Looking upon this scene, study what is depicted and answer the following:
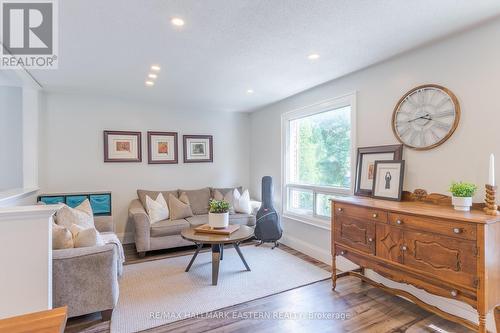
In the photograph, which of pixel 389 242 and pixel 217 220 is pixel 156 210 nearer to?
pixel 217 220

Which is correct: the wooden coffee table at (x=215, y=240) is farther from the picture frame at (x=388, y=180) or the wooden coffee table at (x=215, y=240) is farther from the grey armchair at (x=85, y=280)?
the picture frame at (x=388, y=180)

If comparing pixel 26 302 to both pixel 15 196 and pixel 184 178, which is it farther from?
pixel 184 178

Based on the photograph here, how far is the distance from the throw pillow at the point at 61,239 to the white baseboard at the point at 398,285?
9.62 ft

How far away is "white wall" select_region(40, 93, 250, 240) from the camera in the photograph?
13.5 feet

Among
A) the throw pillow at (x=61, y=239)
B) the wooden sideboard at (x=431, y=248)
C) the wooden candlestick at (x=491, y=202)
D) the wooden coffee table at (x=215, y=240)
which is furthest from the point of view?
the wooden coffee table at (x=215, y=240)

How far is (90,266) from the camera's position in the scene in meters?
2.17

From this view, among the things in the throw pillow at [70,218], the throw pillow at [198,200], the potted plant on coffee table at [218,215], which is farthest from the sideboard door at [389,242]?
the throw pillow at [198,200]

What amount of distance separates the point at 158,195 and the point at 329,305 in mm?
3132

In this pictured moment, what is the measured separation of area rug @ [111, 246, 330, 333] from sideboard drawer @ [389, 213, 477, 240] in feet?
4.29

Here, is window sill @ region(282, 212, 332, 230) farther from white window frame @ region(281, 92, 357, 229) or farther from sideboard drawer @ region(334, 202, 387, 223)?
sideboard drawer @ region(334, 202, 387, 223)

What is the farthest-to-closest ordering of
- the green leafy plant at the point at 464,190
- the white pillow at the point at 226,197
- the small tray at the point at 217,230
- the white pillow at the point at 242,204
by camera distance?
the white pillow at the point at 226,197 → the white pillow at the point at 242,204 → the small tray at the point at 217,230 → the green leafy plant at the point at 464,190

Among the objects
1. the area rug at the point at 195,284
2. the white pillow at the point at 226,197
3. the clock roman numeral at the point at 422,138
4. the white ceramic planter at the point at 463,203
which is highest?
the clock roman numeral at the point at 422,138

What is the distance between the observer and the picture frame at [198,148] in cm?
507

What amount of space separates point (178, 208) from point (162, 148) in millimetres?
1217
